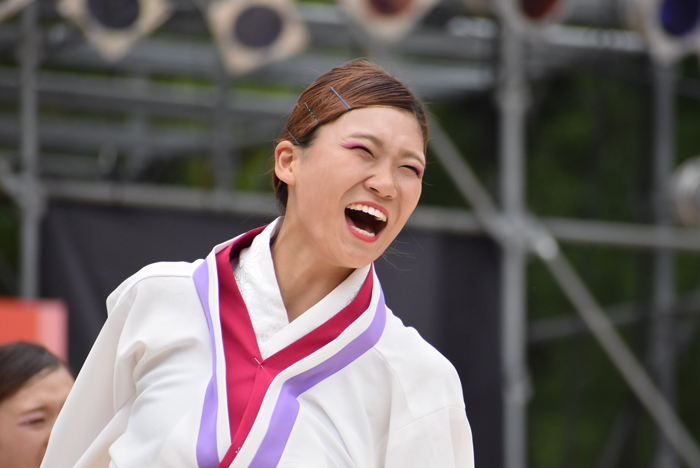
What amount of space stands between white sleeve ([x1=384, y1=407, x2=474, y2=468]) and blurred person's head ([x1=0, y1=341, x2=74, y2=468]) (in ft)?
2.40

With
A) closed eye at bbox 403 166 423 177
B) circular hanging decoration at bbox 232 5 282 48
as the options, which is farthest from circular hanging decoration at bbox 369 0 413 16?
closed eye at bbox 403 166 423 177

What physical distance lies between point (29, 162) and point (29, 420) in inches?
78.3

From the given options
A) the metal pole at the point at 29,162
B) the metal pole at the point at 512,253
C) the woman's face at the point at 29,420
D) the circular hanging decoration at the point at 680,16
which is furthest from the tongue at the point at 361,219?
the circular hanging decoration at the point at 680,16

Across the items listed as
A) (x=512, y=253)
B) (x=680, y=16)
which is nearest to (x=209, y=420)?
(x=512, y=253)

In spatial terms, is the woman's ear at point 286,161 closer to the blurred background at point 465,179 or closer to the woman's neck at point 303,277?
the woman's neck at point 303,277

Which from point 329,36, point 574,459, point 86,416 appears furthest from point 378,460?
point 574,459

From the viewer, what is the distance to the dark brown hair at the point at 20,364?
162 centimetres

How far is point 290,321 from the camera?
125 centimetres

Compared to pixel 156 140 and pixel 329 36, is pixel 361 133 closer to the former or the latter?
pixel 329 36

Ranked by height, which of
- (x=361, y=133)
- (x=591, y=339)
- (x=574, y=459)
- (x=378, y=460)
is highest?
(x=361, y=133)

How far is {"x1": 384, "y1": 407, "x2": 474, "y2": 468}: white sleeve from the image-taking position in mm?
1143

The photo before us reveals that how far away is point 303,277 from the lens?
1.28 meters

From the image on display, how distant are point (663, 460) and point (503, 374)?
1078 mm

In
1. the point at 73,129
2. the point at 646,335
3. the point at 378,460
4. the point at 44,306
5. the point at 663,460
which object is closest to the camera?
the point at 378,460
